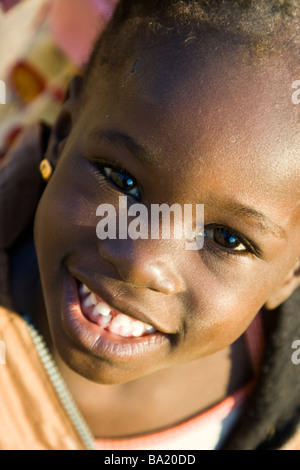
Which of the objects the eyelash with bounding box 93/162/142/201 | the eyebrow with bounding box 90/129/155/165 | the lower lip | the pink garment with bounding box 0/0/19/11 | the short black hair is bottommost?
the lower lip

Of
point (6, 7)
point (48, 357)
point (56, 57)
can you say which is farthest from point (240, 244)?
point (56, 57)

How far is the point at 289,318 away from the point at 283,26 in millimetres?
657

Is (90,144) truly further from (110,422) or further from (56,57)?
(56,57)

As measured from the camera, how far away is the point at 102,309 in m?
1.00

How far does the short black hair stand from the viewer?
2.84 ft

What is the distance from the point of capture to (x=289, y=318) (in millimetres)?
1275

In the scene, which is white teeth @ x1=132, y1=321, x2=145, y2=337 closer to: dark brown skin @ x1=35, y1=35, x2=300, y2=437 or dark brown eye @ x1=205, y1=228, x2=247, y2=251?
dark brown skin @ x1=35, y1=35, x2=300, y2=437

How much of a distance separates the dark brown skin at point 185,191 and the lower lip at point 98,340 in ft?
→ 0.05

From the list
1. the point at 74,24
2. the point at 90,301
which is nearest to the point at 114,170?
the point at 90,301

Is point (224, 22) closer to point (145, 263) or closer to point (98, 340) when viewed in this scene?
point (145, 263)

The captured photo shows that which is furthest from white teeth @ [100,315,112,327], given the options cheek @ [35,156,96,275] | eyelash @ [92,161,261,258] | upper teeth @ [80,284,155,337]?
eyelash @ [92,161,261,258]

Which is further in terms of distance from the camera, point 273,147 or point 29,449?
point 29,449

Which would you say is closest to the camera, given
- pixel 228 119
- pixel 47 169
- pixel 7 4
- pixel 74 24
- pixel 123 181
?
pixel 228 119

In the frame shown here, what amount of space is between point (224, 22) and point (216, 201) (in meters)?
0.28
